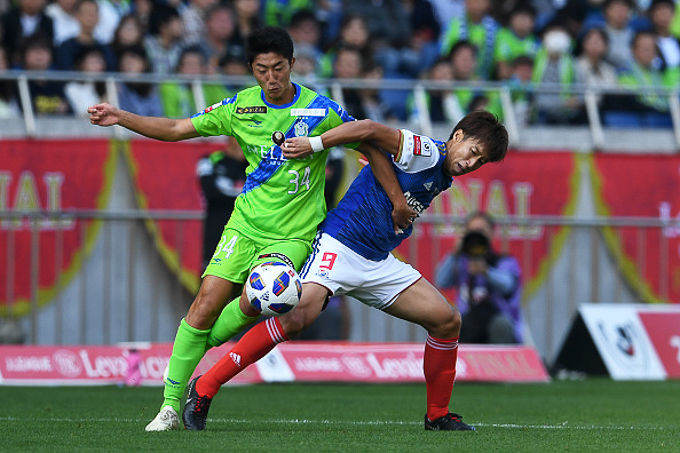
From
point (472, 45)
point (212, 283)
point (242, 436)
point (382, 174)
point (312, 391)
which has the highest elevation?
point (472, 45)

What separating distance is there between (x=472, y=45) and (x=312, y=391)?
21.2 ft

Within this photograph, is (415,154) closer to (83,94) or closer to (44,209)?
(44,209)

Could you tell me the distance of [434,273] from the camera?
13.0 meters

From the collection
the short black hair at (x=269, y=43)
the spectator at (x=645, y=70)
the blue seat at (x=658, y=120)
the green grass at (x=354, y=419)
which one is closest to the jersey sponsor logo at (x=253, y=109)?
the short black hair at (x=269, y=43)

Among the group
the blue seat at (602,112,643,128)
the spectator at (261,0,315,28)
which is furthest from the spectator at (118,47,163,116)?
the blue seat at (602,112,643,128)

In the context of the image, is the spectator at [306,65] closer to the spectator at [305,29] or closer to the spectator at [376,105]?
the spectator at [305,29]

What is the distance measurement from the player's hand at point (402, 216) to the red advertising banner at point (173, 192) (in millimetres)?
5894

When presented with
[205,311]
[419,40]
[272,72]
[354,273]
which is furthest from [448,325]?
[419,40]

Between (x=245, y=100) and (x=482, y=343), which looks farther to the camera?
(x=482, y=343)

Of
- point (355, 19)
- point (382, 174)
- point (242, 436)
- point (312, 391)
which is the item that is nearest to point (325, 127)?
point (382, 174)

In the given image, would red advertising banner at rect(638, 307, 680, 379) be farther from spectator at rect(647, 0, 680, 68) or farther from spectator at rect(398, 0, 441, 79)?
spectator at rect(647, 0, 680, 68)

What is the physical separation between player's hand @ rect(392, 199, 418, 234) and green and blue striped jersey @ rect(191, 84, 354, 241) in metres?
0.48

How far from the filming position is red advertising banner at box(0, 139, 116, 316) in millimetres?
12172

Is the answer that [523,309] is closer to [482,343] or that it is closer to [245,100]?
[482,343]
